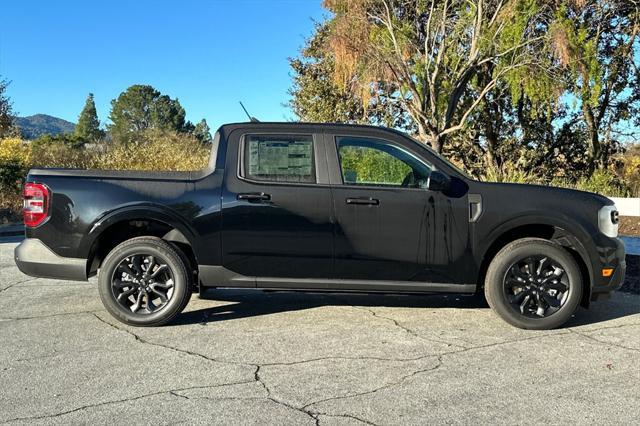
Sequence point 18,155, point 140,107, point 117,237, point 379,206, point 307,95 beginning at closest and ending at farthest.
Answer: point 379,206 < point 117,237 < point 18,155 < point 307,95 < point 140,107

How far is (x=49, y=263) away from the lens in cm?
519

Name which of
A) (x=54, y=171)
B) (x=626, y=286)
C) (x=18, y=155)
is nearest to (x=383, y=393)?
(x=54, y=171)

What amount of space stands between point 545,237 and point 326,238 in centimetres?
214

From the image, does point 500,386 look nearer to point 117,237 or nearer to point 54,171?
point 117,237

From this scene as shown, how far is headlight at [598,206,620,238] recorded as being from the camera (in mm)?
5188

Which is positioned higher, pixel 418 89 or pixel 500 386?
pixel 418 89

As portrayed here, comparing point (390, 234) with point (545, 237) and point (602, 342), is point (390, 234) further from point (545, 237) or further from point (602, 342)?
point (602, 342)

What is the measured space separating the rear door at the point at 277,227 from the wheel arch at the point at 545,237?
4.89ft

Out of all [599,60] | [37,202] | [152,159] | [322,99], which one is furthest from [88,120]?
[37,202]

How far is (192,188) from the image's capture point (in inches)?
205

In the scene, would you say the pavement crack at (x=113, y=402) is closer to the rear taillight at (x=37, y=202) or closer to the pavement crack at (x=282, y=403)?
the pavement crack at (x=282, y=403)

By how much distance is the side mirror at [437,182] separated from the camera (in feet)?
16.8

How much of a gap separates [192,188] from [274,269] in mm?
1072

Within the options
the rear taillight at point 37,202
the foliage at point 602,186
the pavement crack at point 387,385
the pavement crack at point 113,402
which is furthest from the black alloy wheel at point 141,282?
the foliage at point 602,186
